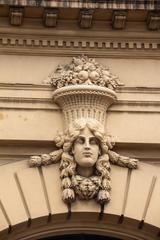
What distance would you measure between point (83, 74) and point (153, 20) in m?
1.19

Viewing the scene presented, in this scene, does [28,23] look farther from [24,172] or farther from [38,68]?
[24,172]

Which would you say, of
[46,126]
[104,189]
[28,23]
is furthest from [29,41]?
[104,189]

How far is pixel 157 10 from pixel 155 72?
86 centimetres

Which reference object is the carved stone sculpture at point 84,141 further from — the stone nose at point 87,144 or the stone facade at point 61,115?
the stone facade at point 61,115

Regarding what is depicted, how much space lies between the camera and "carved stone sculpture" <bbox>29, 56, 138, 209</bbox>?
12445 millimetres

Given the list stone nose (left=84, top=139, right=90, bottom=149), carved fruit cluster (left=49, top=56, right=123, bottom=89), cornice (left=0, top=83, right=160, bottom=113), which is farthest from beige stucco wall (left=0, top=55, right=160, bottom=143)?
stone nose (left=84, top=139, right=90, bottom=149)

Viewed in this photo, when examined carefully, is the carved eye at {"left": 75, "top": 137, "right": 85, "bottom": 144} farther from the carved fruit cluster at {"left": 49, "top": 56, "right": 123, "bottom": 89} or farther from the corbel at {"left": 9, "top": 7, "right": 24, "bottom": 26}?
the corbel at {"left": 9, "top": 7, "right": 24, "bottom": 26}

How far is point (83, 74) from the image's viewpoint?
41.9 feet

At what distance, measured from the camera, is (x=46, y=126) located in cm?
1270

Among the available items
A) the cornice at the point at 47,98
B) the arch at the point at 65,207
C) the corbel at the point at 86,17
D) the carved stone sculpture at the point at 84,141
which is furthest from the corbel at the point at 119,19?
the arch at the point at 65,207

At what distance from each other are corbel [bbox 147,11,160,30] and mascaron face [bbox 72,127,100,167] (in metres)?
1.69

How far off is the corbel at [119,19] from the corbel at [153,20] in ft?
1.06

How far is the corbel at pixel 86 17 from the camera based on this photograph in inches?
502

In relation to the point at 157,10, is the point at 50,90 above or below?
below
